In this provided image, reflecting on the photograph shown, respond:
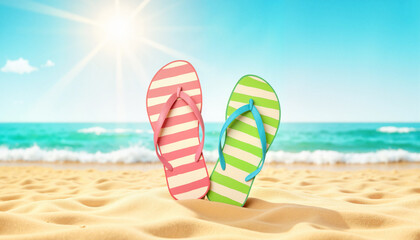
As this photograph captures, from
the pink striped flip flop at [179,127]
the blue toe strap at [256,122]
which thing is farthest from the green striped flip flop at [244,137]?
the pink striped flip flop at [179,127]

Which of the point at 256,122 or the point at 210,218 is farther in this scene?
the point at 256,122

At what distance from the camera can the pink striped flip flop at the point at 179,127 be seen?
62.0 inches

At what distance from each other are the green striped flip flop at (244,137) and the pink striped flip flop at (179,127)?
10 cm

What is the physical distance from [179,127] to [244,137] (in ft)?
1.19

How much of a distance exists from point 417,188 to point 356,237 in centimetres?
147

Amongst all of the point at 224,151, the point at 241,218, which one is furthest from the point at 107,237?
the point at 224,151

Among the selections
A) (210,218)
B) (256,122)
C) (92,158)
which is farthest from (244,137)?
(92,158)

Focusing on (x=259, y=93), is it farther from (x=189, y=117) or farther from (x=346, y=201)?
(x=346, y=201)

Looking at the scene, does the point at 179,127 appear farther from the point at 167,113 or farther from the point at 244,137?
the point at 244,137

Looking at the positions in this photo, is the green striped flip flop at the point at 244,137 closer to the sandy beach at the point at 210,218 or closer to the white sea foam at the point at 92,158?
the sandy beach at the point at 210,218

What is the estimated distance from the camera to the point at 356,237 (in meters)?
1.01

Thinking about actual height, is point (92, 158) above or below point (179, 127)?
above

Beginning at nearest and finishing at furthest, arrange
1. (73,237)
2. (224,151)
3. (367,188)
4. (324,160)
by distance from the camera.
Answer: (73,237), (224,151), (367,188), (324,160)

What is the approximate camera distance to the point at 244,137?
1589 mm
